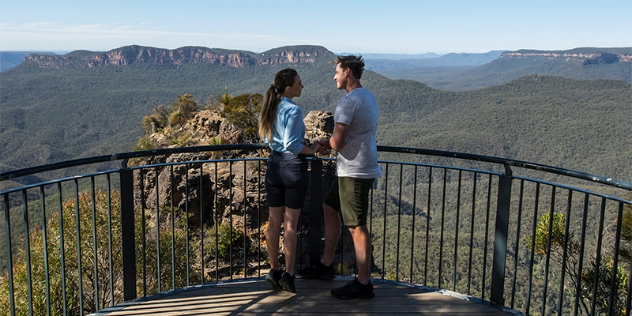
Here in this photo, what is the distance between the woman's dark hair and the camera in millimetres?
3344

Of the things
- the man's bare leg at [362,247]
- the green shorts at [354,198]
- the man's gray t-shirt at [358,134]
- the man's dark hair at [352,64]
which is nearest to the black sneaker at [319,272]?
the man's bare leg at [362,247]

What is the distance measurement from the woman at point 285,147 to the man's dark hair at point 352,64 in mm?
317

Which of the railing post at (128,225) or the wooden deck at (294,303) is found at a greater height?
the railing post at (128,225)

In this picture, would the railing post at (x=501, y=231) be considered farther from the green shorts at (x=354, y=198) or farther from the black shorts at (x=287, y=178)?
the black shorts at (x=287, y=178)

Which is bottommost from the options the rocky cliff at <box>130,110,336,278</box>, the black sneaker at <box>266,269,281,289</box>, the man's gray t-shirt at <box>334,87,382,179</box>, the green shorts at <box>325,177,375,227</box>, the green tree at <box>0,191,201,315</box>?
the green tree at <box>0,191,201,315</box>

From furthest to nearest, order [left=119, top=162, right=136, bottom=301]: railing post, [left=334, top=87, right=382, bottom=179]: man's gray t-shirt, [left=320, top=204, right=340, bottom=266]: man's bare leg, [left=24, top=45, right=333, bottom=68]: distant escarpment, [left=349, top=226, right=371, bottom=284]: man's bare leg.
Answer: [left=24, top=45, right=333, bottom=68]: distant escarpment, [left=320, top=204, right=340, bottom=266]: man's bare leg, [left=349, top=226, right=371, bottom=284]: man's bare leg, [left=119, top=162, right=136, bottom=301]: railing post, [left=334, top=87, right=382, bottom=179]: man's gray t-shirt

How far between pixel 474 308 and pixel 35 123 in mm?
132260

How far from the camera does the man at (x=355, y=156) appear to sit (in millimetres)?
3205

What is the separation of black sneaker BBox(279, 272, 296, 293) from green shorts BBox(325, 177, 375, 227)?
642 mm

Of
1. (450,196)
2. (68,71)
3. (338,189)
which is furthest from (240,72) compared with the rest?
(338,189)

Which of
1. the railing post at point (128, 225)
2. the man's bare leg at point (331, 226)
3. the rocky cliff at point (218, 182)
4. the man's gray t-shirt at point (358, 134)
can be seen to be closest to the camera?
the man's gray t-shirt at point (358, 134)

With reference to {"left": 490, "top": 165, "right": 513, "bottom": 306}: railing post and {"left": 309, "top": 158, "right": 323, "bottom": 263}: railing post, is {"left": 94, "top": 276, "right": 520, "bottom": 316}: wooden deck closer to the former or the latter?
{"left": 490, "top": 165, "right": 513, "bottom": 306}: railing post

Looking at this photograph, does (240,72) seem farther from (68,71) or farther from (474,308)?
(474,308)

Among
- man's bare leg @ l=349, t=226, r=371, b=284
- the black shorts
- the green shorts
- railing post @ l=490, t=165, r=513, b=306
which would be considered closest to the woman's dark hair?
the black shorts
